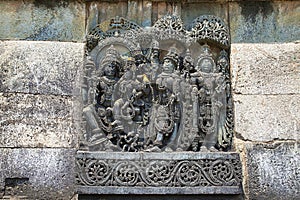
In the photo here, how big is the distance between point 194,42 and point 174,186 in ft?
4.51

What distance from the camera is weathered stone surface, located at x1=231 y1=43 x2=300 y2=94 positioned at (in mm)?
4078

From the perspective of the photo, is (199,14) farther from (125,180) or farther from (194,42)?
(125,180)

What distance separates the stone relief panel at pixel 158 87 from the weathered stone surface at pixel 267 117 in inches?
5.9

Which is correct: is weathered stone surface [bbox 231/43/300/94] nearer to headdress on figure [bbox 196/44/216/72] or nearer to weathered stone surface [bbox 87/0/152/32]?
headdress on figure [bbox 196/44/216/72]

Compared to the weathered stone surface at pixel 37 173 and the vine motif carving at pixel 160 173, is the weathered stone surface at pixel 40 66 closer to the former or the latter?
the weathered stone surface at pixel 37 173

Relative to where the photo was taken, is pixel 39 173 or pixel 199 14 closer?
pixel 39 173

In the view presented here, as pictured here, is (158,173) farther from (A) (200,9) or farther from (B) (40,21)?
(B) (40,21)

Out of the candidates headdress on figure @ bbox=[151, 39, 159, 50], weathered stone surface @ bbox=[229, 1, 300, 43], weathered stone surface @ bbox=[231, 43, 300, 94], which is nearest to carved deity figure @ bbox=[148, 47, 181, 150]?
headdress on figure @ bbox=[151, 39, 159, 50]

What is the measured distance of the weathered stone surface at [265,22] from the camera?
429 centimetres

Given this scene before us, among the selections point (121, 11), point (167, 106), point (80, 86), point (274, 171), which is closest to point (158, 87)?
point (167, 106)

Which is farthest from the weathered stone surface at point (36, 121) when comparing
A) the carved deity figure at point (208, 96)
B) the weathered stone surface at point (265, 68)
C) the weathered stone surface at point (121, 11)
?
the weathered stone surface at point (265, 68)

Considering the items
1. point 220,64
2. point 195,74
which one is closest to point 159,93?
point 195,74

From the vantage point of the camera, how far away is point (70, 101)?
4.00 meters

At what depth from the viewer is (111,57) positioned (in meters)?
4.18
